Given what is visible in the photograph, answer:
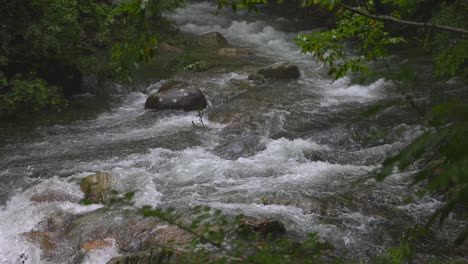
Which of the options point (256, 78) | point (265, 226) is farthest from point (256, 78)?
point (265, 226)

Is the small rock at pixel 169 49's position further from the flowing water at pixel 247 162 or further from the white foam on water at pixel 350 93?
the white foam on water at pixel 350 93

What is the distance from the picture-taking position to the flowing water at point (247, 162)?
5422 millimetres

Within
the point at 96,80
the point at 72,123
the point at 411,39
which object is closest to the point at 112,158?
the point at 72,123

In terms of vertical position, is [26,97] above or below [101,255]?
above

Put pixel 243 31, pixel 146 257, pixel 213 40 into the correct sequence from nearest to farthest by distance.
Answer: pixel 146 257 → pixel 213 40 → pixel 243 31

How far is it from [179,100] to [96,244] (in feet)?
17.1

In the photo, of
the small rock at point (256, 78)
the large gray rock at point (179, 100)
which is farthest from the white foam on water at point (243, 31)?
the large gray rock at point (179, 100)

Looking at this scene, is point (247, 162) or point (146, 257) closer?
point (146, 257)

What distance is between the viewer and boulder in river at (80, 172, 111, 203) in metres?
6.05

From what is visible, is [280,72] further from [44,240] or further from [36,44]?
[44,240]

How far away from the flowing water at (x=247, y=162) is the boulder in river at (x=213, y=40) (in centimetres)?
445

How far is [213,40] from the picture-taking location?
15922 mm

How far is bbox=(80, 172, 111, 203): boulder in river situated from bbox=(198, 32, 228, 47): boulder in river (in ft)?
32.4

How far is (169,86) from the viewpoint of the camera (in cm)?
1077
